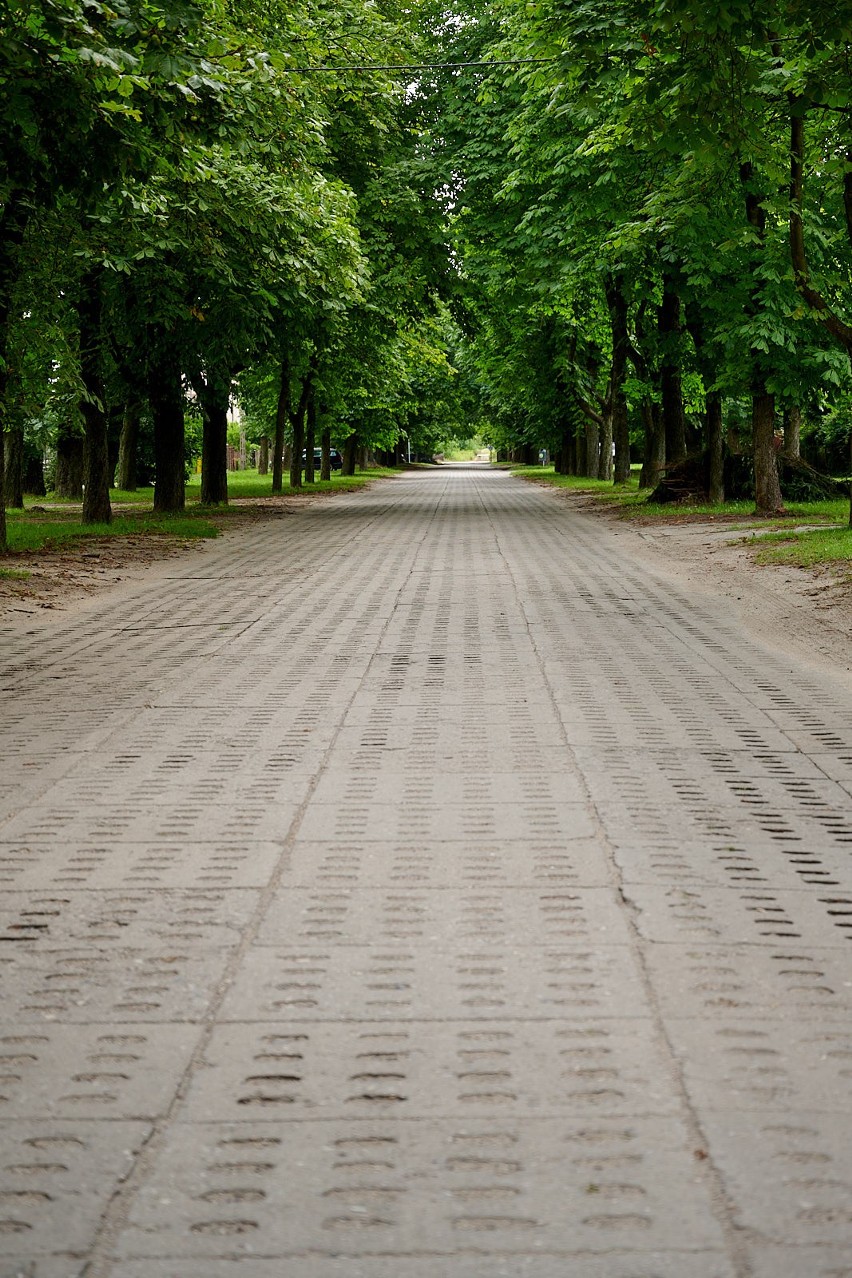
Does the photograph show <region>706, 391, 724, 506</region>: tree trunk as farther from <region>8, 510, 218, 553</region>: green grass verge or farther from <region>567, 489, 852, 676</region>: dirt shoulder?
<region>8, 510, 218, 553</region>: green grass verge

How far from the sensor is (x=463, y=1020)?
3945mm

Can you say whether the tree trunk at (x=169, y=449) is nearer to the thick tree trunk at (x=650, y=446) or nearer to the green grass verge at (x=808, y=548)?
the green grass verge at (x=808, y=548)

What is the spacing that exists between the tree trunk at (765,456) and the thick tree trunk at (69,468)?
20151 millimetres

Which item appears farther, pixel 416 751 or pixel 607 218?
pixel 607 218

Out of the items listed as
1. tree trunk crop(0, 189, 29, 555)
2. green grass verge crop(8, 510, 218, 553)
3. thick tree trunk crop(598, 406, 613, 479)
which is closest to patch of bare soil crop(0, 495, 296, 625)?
green grass verge crop(8, 510, 218, 553)

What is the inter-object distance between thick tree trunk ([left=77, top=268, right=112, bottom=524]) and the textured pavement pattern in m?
15.0

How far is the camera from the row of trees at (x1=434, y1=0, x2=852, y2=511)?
39.8 feet

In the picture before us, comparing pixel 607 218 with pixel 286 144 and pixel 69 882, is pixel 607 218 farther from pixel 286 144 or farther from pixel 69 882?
pixel 69 882

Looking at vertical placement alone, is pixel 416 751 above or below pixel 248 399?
below

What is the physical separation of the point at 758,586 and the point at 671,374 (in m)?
15.5

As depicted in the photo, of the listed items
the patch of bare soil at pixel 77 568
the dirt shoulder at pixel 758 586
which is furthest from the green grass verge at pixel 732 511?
the patch of bare soil at pixel 77 568

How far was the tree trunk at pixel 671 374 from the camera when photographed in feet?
94.2

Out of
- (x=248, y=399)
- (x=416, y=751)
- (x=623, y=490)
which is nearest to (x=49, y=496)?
(x=248, y=399)

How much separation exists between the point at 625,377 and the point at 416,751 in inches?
1413
